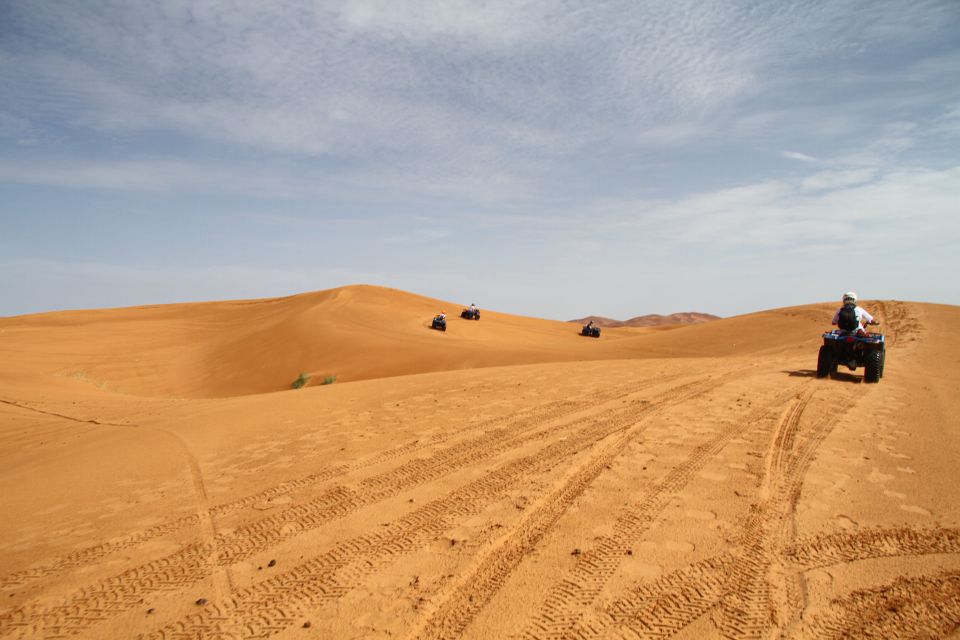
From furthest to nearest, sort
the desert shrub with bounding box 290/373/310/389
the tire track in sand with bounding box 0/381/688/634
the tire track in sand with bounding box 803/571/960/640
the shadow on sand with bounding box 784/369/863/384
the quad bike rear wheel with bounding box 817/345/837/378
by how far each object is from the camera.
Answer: the desert shrub with bounding box 290/373/310/389 < the quad bike rear wheel with bounding box 817/345/837/378 < the shadow on sand with bounding box 784/369/863/384 < the tire track in sand with bounding box 0/381/688/634 < the tire track in sand with bounding box 803/571/960/640

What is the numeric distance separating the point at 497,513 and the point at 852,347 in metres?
10.3

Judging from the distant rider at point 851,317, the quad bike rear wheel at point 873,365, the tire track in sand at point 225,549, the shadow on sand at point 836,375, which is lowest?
the tire track in sand at point 225,549

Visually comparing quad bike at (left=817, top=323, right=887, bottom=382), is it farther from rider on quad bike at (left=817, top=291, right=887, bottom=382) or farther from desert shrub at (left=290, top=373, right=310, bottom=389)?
desert shrub at (left=290, top=373, right=310, bottom=389)

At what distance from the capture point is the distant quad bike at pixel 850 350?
35.1 feet

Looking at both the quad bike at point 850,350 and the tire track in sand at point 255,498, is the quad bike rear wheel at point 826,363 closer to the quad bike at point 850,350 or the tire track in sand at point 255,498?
the quad bike at point 850,350

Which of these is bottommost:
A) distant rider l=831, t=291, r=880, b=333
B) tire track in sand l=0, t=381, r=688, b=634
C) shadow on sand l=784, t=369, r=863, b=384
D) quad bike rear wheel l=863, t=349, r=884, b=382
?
tire track in sand l=0, t=381, r=688, b=634

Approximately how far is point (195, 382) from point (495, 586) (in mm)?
19946

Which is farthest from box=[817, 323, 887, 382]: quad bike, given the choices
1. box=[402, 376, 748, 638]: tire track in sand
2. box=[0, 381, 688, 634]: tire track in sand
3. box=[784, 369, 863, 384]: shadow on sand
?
box=[0, 381, 688, 634]: tire track in sand

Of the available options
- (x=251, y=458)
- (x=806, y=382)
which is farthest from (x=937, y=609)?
(x=806, y=382)

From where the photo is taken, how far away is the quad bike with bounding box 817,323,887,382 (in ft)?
35.1

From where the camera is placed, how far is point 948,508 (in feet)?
13.9

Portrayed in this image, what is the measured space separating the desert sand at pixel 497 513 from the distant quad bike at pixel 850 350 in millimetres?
583

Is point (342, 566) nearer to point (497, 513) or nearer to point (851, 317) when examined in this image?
point (497, 513)

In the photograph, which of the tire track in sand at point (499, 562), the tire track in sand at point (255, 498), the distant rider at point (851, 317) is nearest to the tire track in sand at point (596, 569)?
the tire track in sand at point (499, 562)
